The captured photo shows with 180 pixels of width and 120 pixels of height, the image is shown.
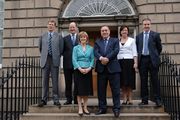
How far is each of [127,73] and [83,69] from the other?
1151 mm

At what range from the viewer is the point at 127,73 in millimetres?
7680

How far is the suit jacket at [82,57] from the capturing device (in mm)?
7234

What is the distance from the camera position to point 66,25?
484 inches

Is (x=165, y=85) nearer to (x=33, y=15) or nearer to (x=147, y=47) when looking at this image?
(x=147, y=47)

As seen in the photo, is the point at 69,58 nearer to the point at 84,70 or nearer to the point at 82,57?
the point at 82,57

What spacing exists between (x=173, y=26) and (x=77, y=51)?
551cm

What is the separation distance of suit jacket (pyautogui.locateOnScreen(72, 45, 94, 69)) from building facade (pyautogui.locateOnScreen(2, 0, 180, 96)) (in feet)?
16.2

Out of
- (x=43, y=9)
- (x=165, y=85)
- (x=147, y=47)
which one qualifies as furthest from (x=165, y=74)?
(x=43, y=9)

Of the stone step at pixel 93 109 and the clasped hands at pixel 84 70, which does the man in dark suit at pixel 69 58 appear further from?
the clasped hands at pixel 84 70

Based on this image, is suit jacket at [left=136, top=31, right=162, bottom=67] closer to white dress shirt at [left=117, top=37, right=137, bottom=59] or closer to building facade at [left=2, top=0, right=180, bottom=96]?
white dress shirt at [left=117, top=37, right=137, bottom=59]

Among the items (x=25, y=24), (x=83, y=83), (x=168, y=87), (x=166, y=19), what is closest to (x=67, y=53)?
(x=83, y=83)

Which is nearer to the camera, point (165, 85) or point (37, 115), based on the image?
point (37, 115)

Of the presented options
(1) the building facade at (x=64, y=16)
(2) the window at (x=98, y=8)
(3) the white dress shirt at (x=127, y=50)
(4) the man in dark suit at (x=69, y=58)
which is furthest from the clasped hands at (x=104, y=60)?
(2) the window at (x=98, y=8)

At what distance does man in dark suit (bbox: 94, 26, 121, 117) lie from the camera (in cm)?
710
